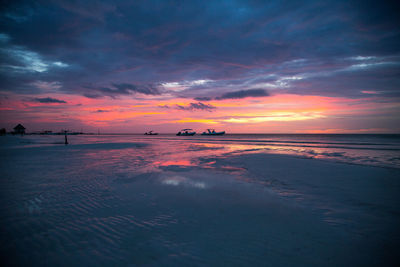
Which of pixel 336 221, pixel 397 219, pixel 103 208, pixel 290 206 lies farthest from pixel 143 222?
pixel 397 219

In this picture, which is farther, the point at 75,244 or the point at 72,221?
the point at 72,221

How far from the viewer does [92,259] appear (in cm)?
357

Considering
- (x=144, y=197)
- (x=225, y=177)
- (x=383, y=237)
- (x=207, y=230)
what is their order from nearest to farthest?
(x=383, y=237)
(x=207, y=230)
(x=144, y=197)
(x=225, y=177)

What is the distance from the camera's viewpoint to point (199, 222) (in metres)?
5.07

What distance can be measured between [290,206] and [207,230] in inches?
134

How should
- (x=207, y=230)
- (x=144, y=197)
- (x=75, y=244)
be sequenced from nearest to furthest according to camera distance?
(x=75, y=244)
(x=207, y=230)
(x=144, y=197)

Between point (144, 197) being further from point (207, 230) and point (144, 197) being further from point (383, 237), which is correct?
point (383, 237)

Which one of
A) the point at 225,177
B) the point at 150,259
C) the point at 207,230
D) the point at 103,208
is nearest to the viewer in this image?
the point at 150,259

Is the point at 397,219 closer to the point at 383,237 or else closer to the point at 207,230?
the point at 383,237

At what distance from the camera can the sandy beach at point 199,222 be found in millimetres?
3666

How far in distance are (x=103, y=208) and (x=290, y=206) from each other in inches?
256

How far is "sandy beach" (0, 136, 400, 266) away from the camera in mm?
3666

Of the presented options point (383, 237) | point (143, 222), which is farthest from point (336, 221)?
point (143, 222)

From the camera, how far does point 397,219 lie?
208 inches
